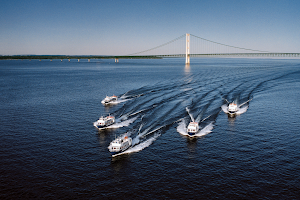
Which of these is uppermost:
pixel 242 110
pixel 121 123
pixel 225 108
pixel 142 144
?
pixel 225 108

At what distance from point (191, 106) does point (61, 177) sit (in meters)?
57.0

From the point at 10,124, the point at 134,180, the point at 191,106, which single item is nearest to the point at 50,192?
the point at 134,180

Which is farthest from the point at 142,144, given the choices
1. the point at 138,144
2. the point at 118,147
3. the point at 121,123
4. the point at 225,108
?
the point at 225,108

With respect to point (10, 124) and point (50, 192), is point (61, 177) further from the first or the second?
point (10, 124)

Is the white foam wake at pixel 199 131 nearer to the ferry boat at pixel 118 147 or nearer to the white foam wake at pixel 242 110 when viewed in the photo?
the ferry boat at pixel 118 147

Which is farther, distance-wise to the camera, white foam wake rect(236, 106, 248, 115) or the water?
white foam wake rect(236, 106, 248, 115)

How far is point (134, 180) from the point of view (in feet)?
136

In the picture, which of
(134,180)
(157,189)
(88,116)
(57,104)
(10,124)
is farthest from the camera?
(57,104)

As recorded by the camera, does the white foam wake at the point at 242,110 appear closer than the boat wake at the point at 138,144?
No

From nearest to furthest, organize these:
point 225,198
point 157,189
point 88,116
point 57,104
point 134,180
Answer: point 225,198
point 157,189
point 134,180
point 88,116
point 57,104

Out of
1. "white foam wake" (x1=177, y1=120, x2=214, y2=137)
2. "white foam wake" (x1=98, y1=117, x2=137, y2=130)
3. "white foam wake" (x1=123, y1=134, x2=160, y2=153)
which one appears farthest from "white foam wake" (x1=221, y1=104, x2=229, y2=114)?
"white foam wake" (x1=123, y1=134, x2=160, y2=153)

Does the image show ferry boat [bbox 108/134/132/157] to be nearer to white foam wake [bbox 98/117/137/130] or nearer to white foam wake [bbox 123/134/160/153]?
white foam wake [bbox 123/134/160/153]

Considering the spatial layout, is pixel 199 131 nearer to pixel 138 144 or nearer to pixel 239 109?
pixel 138 144

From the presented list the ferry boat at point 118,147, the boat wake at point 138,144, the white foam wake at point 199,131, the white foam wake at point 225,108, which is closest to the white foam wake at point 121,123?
the boat wake at point 138,144
